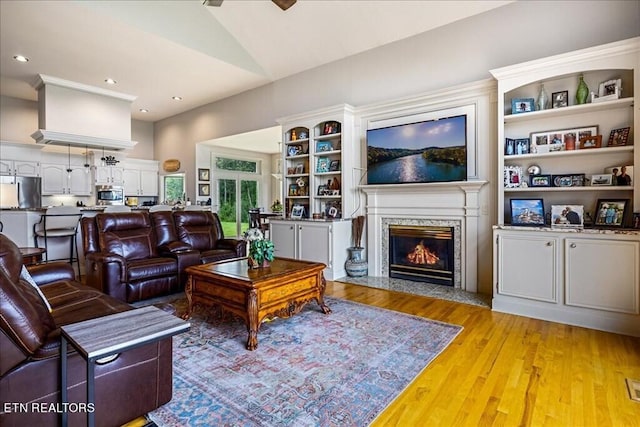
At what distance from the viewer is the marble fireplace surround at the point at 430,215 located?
13.9 feet

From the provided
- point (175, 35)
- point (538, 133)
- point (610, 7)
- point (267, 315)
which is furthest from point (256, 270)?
point (610, 7)

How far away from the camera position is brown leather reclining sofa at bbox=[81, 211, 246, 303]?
359 centimetres

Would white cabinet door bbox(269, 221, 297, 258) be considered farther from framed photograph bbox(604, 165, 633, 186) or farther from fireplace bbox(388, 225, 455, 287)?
framed photograph bbox(604, 165, 633, 186)

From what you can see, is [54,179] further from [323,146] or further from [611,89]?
[611,89]

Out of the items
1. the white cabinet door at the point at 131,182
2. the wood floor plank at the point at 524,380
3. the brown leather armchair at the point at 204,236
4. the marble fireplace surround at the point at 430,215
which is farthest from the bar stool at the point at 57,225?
the wood floor plank at the point at 524,380

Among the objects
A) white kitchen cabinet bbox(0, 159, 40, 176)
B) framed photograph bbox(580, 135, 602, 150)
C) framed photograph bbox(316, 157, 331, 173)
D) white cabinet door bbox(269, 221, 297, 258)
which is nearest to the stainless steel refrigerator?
white kitchen cabinet bbox(0, 159, 40, 176)

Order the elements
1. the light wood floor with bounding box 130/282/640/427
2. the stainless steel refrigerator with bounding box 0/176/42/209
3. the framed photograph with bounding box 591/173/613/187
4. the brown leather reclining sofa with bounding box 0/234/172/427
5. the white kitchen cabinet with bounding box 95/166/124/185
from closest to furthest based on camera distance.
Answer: the brown leather reclining sofa with bounding box 0/234/172/427
the light wood floor with bounding box 130/282/640/427
the framed photograph with bounding box 591/173/613/187
the stainless steel refrigerator with bounding box 0/176/42/209
the white kitchen cabinet with bounding box 95/166/124/185

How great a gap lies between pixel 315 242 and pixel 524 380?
334cm

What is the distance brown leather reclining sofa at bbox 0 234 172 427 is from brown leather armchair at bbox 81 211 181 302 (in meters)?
1.58

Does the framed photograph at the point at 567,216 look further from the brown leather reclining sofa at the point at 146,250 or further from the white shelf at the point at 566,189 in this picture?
the brown leather reclining sofa at the point at 146,250

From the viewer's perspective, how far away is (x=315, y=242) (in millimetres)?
5137

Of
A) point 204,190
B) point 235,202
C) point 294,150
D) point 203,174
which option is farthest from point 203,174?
point 294,150

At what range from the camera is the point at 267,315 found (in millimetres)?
2777

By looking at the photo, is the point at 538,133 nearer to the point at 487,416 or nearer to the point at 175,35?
the point at 487,416
